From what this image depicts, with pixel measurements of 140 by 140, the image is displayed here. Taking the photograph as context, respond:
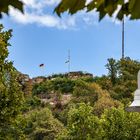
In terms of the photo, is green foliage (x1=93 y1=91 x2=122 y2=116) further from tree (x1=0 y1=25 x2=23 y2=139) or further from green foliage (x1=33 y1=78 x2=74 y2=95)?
tree (x1=0 y1=25 x2=23 y2=139)

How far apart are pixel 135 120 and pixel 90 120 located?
2099 mm

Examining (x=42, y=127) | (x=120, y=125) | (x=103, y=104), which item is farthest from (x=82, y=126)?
(x=42, y=127)

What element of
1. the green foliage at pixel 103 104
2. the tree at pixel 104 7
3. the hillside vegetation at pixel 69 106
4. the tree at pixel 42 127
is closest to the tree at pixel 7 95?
the hillside vegetation at pixel 69 106

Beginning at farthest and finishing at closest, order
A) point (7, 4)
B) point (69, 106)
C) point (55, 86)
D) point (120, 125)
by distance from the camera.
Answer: point (55, 86), point (69, 106), point (120, 125), point (7, 4)

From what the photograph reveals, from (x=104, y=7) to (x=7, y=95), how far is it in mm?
16393

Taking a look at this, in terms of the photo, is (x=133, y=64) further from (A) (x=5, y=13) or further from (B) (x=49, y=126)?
(A) (x=5, y=13)

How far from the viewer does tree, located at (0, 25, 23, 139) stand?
17516 millimetres

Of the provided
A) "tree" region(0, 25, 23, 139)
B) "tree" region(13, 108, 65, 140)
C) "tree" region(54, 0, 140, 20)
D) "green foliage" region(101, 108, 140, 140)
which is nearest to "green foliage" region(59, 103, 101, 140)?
"green foliage" region(101, 108, 140, 140)

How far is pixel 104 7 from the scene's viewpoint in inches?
64.0

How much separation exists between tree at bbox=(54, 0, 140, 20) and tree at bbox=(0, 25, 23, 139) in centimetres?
1562

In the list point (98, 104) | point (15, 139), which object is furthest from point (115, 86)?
point (15, 139)

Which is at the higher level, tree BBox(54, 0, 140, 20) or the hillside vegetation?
the hillside vegetation

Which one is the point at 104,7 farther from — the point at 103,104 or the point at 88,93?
the point at 88,93

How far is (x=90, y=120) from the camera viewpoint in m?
22.4
